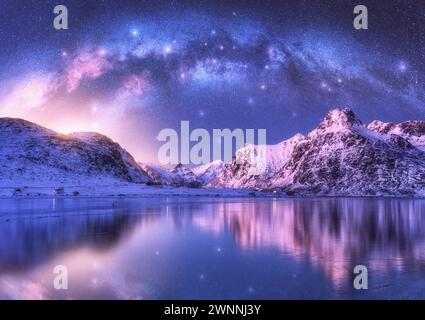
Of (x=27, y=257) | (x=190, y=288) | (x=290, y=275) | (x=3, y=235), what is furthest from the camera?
(x=3, y=235)

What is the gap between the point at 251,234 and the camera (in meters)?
37.9

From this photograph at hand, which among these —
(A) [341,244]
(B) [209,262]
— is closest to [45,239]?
(B) [209,262]

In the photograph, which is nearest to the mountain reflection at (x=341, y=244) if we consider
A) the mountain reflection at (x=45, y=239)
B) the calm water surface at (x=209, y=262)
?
the calm water surface at (x=209, y=262)

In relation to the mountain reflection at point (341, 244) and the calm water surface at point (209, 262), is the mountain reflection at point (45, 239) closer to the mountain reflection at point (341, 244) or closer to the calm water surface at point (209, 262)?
the calm water surface at point (209, 262)

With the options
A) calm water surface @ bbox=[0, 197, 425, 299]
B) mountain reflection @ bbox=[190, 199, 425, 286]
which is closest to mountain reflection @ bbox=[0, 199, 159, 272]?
calm water surface @ bbox=[0, 197, 425, 299]

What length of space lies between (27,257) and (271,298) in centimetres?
1550

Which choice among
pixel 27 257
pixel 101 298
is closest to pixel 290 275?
pixel 101 298

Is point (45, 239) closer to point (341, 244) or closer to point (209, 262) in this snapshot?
point (209, 262)

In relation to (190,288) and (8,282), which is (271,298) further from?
(8,282)

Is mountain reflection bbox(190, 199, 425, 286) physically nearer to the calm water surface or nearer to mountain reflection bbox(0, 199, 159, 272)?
the calm water surface

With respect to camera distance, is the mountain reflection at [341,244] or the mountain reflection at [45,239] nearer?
the mountain reflection at [341,244]

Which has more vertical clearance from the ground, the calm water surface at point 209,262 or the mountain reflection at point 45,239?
the mountain reflection at point 45,239

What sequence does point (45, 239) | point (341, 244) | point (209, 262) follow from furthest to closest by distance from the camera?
1. point (45, 239)
2. point (341, 244)
3. point (209, 262)
